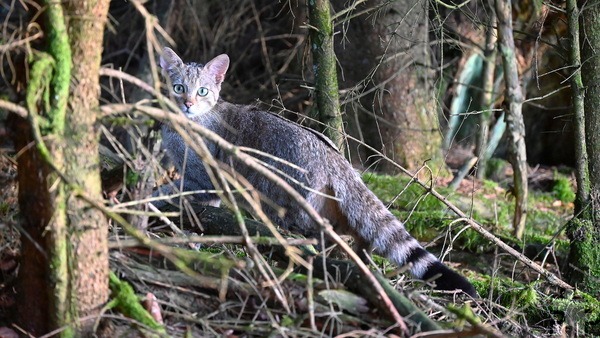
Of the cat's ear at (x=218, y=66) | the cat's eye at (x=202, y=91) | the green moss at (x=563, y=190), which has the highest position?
the cat's ear at (x=218, y=66)

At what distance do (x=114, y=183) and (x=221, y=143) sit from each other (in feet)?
2.65

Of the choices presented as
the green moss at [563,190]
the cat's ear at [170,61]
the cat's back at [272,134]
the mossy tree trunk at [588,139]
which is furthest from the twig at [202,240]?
the green moss at [563,190]

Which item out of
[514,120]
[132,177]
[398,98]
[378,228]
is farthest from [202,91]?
[398,98]

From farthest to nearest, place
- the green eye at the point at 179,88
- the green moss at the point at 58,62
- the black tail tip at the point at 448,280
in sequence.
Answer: the green eye at the point at 179,88
the black tail tip at the point at 448,280
the green moss at the point at 58,62

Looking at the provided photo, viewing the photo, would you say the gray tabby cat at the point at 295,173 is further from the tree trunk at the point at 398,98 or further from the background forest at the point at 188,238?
the tree trunk at the point at 398,98

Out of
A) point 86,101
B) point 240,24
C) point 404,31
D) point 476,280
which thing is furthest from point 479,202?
point 86,101

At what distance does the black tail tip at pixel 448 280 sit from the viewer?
480 cm

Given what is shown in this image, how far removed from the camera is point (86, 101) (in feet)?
11.3

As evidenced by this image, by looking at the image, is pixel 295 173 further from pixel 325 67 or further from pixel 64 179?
pixel 64 179

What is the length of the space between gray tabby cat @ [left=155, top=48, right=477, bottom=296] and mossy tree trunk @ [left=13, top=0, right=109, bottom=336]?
1602 millimetres

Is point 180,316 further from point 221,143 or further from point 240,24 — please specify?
point 240,24

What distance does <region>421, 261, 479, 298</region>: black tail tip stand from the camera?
4801 millimetres

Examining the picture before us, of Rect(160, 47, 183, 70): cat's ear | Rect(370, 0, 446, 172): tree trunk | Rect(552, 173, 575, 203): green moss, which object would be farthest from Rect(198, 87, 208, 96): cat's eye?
Rect(552, 173, 575, 203): green moss

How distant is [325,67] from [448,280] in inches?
77.6
